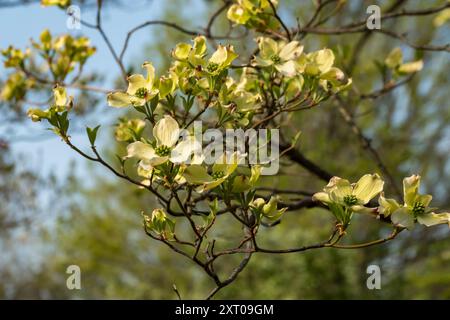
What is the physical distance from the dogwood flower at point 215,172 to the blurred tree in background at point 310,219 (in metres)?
1.03

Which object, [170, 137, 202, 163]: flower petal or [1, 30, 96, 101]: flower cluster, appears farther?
[1, 30, 96, 101]: flower cluster

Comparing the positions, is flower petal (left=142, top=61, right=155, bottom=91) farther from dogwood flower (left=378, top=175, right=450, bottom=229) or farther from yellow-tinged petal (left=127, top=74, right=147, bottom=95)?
dogwood flower (left=378, top=175, right=450, bottom=229)

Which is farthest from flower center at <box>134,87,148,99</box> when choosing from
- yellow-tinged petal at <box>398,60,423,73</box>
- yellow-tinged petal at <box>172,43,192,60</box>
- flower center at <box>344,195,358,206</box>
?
yellow-tinged petal at <box>398,60,423,73</box>

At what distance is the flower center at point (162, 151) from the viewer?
1.02 meters

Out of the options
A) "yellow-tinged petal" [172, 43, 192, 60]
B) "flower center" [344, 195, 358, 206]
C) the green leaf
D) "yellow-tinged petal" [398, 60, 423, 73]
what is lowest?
"flower center" [344, 195, 358, 206]

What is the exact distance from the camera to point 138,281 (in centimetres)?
859

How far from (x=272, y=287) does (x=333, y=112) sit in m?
2.11

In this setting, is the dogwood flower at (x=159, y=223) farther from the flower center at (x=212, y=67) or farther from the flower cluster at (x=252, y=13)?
the flower cluster at (x=252, y=13)

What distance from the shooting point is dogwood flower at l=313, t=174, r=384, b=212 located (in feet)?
3.41

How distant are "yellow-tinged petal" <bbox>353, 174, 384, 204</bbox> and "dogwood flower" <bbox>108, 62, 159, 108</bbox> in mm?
421

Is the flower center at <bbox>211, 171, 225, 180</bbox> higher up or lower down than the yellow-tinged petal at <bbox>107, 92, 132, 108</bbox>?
lower down

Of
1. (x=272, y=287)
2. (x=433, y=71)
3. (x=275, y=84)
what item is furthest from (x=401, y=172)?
(x=275, y=84)

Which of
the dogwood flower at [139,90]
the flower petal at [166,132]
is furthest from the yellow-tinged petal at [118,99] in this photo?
the flower petal at [166,132]
